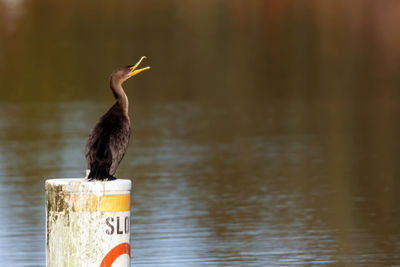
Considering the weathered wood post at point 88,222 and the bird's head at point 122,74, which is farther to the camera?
the bird's head at point 122,74

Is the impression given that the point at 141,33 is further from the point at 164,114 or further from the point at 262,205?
the point at 262,205

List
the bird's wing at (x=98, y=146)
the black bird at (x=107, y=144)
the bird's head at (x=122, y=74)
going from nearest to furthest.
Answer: the black bird at (x=107, y=144) → the bird's wing at (x=98, y=146) → the bird's head at (x=122, y=74)

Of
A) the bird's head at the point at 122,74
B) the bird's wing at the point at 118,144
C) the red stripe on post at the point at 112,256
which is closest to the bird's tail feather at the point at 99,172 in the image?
the bird's wing at the point at 118,144

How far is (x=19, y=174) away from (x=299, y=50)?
66.8 ft

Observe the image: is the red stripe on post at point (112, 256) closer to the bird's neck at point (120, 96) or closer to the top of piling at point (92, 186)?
the top of piling at point (92, 186)

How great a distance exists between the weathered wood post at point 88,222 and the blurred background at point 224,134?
7.75 ft

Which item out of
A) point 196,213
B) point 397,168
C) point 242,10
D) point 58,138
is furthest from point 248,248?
point 242,10

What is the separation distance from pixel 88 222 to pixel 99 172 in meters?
0.45

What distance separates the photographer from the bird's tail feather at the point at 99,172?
29.3ft

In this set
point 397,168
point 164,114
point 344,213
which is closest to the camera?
point 344,213

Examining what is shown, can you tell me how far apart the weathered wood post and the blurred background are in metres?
2.36

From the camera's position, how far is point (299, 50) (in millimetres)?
36594

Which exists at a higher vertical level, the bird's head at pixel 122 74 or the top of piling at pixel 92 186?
the bird's head at pixel 122 74

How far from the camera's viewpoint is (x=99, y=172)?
8.97 m
